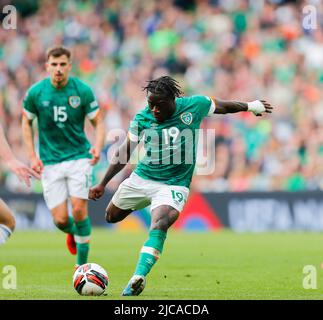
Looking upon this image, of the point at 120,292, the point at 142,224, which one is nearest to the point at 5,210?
the point at 120,292

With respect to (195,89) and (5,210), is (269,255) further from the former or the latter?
(195,89)

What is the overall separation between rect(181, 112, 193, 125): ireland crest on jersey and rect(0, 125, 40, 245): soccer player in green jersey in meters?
1.79

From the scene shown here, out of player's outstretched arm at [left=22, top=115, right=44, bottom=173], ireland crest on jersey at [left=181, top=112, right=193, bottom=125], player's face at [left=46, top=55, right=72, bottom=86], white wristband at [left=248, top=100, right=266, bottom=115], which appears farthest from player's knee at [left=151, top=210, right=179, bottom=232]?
player's face at [left=46, top=55, right=72, bottom=86]

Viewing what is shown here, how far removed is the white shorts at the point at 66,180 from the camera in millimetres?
11867

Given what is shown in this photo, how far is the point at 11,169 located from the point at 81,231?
366cm

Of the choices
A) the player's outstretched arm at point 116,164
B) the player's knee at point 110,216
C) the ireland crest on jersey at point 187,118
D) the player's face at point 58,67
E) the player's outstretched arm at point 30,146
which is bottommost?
the player's knee at point 110,216

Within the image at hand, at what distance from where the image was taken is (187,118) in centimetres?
978

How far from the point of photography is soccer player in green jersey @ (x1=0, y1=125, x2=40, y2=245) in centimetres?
798

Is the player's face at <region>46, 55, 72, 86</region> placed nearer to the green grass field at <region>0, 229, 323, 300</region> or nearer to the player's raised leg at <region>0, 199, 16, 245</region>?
the green grass field at <region>0, 229, 323, 300</region>

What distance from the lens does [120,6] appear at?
2542cm

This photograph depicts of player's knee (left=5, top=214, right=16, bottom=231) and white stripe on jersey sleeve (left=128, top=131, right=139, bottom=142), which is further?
white stripe on jersey sleeve (left=128, top=131, right=139, bottom=142)

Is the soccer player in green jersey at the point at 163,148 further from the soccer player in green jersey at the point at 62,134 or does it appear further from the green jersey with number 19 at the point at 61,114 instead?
the green jersey with number 19 at the point at 61,114

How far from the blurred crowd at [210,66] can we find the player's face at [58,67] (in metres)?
8.81

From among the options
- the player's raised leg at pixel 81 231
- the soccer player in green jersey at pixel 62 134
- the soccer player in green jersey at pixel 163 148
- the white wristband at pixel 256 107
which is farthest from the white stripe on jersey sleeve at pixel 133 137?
the player's raised leg at pixel 81 231
